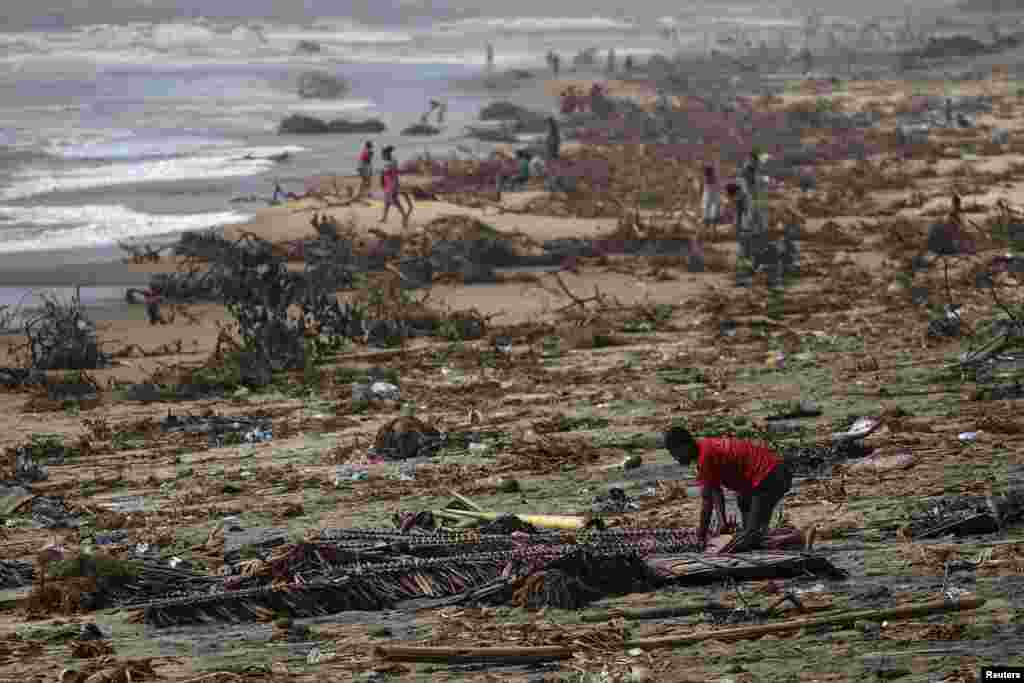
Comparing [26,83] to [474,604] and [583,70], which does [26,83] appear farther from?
[474,604]

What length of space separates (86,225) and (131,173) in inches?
284

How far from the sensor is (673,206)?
32.5 m

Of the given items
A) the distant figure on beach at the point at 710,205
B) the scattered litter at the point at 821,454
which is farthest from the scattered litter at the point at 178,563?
the distant figure on beach at the point at 710,205

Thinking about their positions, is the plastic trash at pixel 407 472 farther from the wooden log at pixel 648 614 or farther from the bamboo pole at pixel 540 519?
the wooden log at pixel 648 614

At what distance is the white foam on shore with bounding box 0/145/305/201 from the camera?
119 feet

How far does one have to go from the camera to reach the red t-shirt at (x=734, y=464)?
941 cm

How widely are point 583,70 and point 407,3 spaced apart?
1544 inches

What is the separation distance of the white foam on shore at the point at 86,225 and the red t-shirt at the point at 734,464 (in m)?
21.3

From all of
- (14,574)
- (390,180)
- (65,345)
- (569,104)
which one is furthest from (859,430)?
(569,104)

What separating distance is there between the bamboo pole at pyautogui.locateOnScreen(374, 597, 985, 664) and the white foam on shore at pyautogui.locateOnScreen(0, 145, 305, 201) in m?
27.9

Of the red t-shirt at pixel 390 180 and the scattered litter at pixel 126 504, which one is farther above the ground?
the red t-shirt at pixel 390 180

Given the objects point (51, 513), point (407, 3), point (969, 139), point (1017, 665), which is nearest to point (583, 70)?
point (969, 139)

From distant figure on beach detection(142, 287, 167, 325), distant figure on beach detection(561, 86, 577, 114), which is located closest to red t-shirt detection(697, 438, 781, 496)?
distant figure on beach detection(142, 287, 167, 325)

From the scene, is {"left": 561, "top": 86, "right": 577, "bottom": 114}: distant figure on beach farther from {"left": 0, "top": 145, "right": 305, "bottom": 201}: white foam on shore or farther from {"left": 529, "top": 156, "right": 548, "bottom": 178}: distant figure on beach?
{"left": 529, "top": 156, "right": 548, "bottom": 178}: distant figure on beach
